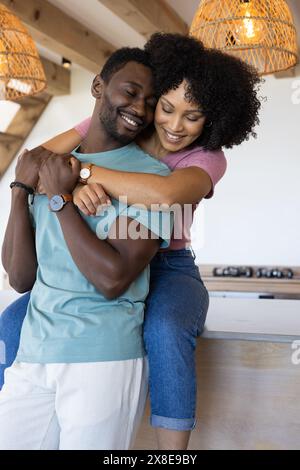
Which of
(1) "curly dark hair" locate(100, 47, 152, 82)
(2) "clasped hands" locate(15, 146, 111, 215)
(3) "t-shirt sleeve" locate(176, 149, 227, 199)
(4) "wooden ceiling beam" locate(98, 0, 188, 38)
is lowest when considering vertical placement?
(2) "clasped hands" locate(15, 146, 111, 215)

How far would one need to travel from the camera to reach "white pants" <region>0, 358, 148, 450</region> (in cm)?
106

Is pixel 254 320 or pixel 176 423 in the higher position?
pixel 254 320

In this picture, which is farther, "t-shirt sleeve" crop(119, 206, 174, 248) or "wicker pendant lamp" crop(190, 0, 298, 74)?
"wicker pendant lamp" crop(190, 0, 298, 74)

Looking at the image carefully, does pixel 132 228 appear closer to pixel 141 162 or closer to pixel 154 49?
pixel 141 162

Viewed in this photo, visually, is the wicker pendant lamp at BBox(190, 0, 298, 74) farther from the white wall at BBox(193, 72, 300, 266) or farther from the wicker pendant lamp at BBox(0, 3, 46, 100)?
the white wall at BBox(193, 72, 300, 266)

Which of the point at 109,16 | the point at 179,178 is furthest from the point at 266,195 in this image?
the point at 179,178

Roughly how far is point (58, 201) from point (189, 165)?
1.27ft

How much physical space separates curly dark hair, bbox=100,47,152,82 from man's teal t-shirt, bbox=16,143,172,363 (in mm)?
305

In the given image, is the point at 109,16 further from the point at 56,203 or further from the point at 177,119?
the point at 56,203

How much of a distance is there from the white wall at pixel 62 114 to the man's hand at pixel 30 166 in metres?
4.30

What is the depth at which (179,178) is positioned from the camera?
1.29 m

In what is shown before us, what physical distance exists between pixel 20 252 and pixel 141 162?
1.05ft

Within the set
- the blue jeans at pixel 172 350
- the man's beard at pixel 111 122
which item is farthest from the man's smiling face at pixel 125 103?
the blue jeans at pixel 172 350

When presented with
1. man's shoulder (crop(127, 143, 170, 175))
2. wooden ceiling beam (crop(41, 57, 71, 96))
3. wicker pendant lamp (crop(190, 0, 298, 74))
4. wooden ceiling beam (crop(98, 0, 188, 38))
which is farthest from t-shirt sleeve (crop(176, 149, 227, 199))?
wooden ceiling beam (crop(41, 57, 71, 96))
